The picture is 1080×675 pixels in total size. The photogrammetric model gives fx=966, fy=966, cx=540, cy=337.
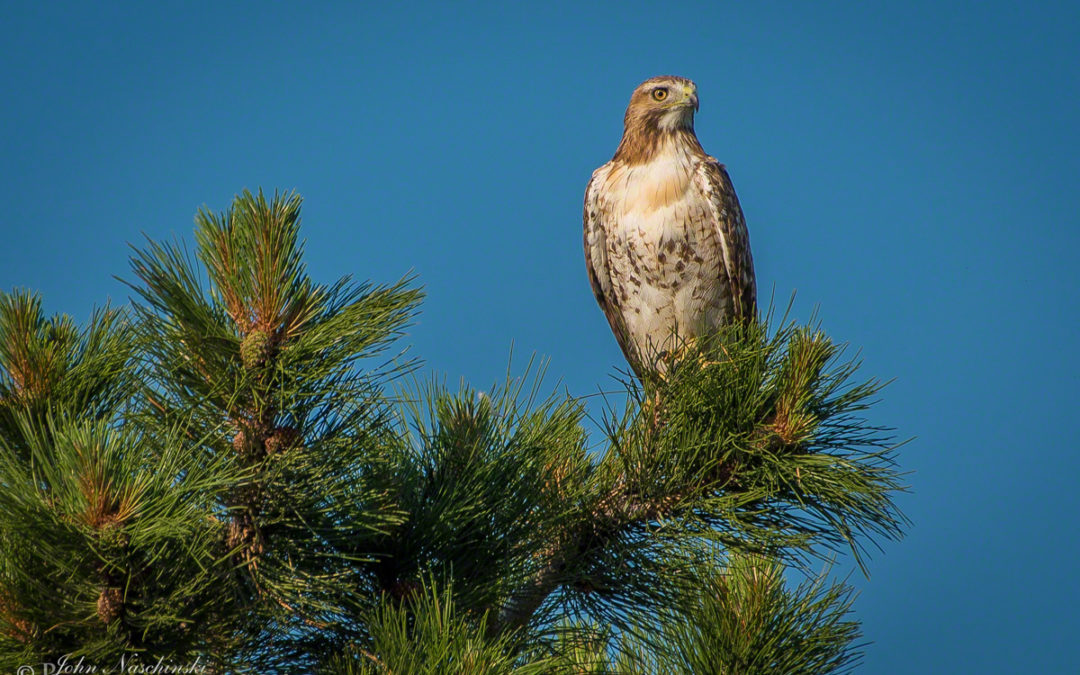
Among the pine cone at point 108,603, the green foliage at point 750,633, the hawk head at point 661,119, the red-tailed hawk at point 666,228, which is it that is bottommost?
the pine cone at point 108,603

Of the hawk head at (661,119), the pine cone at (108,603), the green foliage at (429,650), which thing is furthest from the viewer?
the hawk head at (661,119)

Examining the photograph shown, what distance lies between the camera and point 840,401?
3301 millimetres

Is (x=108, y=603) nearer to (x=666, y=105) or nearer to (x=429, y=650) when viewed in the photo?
(x=429, y=650)

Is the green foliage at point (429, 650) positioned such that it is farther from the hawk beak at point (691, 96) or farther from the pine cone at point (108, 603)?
the hawk beak at point (691, 96)

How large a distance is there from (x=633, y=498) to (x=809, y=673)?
2.87 feet

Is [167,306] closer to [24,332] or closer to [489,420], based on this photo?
[24,332]

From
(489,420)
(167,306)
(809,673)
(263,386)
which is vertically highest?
(489,420)

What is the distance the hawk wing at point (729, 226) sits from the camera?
20.2 ft

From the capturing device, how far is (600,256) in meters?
6.67

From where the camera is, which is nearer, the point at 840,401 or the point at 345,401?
the point at 345,401

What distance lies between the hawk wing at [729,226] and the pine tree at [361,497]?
8.43 ft

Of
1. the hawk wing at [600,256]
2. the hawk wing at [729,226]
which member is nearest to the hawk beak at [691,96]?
the hawk wing at [729,226]

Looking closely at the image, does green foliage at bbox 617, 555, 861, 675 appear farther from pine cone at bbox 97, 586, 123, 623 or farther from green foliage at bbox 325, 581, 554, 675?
pine cone at bbox 97, 586, 123, 623

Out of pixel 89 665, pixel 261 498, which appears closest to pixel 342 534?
pixel 261 498
